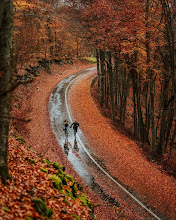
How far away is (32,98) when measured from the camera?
21.8 m

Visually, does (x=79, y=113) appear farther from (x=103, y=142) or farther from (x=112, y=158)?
(x=112, y=158)

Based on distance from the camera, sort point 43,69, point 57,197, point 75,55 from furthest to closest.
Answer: point 75,55, point 43,69, point 57,197

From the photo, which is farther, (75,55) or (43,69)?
(75,55)

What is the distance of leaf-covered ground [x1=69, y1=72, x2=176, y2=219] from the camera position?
1088 centimetres

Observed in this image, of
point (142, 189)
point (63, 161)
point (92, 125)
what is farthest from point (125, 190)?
point (92, 125)

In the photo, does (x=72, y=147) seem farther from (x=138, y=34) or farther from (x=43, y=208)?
(x=43, y=208)

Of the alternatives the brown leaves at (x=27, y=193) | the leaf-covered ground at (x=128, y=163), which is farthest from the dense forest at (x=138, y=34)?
the brown leaves at (x=27, y=193)

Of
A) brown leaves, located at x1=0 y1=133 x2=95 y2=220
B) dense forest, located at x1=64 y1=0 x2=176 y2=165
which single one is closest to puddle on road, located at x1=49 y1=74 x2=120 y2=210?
brown leaves, located at x1=0 y1=133 x2=95 y2=220

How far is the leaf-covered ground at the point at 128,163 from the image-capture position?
35.7ft

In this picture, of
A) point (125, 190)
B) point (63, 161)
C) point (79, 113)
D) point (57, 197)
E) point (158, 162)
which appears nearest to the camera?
point (57, 197)

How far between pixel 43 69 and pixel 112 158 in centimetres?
2179

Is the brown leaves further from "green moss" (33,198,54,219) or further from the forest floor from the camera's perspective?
"green moss" (33,198,54,219)

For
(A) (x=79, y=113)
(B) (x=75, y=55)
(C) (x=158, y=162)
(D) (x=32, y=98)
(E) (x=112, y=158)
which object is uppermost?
(B) (x=75, y=55)

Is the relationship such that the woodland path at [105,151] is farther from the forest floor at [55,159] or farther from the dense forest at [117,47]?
the dense forest at [117,47]
